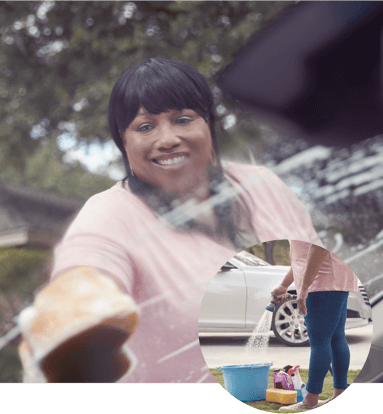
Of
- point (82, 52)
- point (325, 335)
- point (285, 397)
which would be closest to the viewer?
point (325, 335)

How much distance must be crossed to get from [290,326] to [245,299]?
1.10ft

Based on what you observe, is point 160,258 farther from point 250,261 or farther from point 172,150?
point 172,150

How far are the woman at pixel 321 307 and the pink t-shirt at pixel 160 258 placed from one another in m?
0.16

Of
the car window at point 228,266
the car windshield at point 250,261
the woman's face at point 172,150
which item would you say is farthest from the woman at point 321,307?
the woman's face at point 172,150

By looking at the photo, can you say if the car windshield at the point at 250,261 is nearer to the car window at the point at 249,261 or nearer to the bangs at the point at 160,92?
the car window at the point at 249,261

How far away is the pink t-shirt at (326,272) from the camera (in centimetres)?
267

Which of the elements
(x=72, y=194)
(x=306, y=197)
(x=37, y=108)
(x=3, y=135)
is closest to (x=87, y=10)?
(x=37, y=108)

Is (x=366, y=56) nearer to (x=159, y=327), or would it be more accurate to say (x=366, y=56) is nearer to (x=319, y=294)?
(x=319, y=294)

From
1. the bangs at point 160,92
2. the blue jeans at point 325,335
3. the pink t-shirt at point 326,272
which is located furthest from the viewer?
the bangs at point 160,92

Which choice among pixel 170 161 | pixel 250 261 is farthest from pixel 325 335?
pixel 170 161

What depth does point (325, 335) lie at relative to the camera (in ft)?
8.37

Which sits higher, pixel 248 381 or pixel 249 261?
pixel 249 261

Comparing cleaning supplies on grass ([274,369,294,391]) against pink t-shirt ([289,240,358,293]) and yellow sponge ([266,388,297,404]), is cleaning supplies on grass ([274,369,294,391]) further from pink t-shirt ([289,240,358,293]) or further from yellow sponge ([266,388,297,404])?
pink t-shirt ([289,240,358,293])

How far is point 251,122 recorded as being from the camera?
9.41 feet
